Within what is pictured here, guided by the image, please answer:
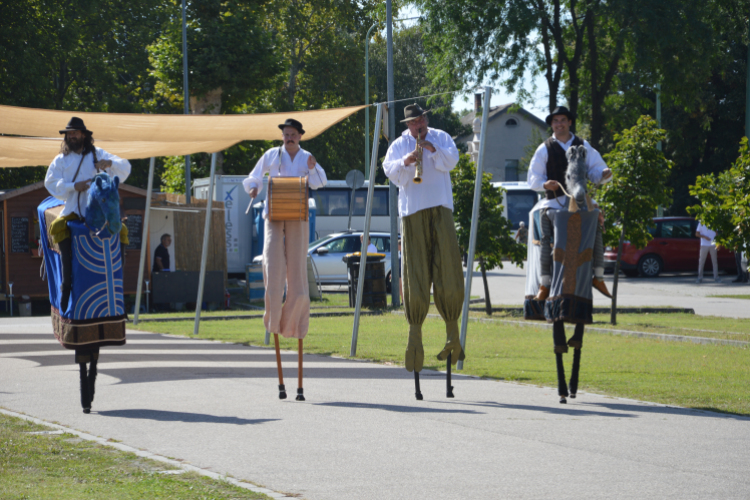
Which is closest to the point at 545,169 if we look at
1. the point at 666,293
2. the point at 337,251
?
the point at 666,293

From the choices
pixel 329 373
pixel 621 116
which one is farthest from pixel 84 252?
pixel 621 116

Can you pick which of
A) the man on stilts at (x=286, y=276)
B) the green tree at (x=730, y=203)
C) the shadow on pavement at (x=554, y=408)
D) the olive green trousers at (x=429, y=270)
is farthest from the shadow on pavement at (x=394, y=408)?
the green tree at (x=730, y=203)

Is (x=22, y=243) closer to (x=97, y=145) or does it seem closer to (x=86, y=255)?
(x=97, y=145)

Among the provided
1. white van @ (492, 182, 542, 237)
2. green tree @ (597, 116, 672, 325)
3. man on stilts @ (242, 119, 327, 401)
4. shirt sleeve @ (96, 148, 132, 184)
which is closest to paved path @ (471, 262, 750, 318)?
green tree @ (597, 116, 672, 325)

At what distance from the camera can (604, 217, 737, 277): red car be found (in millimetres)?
30234

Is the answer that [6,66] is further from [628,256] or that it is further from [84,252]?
[84,252]

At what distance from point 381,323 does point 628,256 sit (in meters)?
16.2

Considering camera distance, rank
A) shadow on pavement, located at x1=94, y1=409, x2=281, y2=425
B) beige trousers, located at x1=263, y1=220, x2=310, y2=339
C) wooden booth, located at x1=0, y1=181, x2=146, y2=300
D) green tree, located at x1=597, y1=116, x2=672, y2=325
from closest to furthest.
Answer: shadow on pavement, located at x1=94, y1=409, x2=281, y2=425 → beige trousers, located at x1=263, y1=220, x2=310, y2=339 → green tree, located at x1=597, y1=116, x2=672, y2=325 → wooden booth, located at x1=0, y1=181, x2=146, y2=300

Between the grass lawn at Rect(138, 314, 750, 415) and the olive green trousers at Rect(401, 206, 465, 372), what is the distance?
137 centimetres

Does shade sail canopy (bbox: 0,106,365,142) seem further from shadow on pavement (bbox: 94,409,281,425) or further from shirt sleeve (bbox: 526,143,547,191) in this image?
shadow on pavement (bbox: 94,409,281,425)

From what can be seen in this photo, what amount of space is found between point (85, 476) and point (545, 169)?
4.08m

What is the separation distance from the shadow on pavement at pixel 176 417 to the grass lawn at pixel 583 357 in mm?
2923

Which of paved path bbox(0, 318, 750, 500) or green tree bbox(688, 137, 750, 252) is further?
green tree bbox(688, 137, 750, 252)

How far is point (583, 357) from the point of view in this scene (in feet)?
34.9
